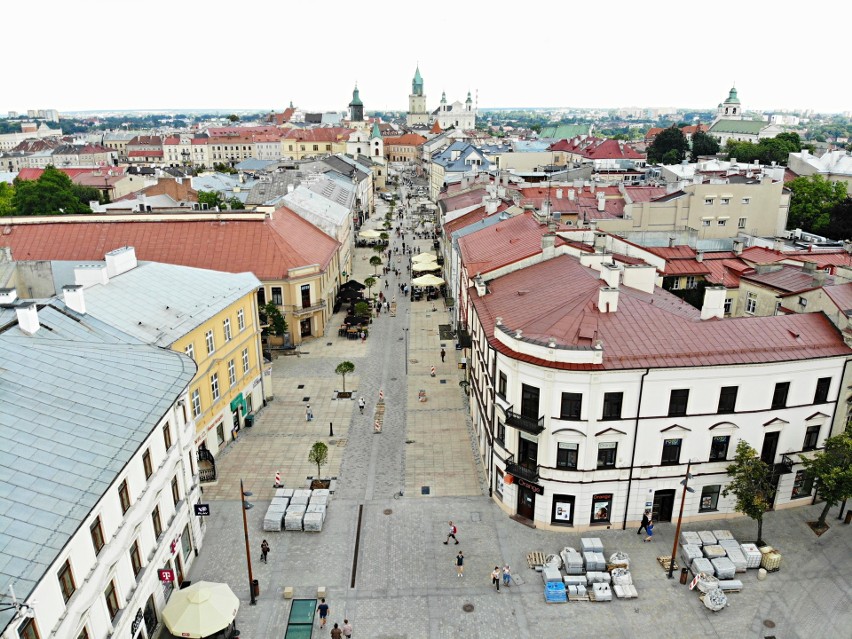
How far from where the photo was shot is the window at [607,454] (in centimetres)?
2962

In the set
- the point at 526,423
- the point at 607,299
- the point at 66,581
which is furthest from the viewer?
the point at 607,299

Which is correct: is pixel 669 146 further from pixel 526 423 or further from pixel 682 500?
pixel 526 423

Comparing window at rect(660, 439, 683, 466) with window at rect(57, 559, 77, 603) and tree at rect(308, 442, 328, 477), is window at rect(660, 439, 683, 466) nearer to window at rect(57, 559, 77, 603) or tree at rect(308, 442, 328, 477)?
tree at rect(308, 442, 328, 477)

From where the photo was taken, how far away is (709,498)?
31.6 metres

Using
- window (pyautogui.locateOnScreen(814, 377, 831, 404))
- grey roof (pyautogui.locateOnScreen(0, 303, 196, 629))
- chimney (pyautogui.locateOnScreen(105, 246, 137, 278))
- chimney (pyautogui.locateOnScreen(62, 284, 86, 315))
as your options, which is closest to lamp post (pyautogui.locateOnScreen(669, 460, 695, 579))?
window (pyautogui.locateOnScreen(814, 377, 831, 404))

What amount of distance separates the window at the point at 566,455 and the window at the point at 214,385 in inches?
808

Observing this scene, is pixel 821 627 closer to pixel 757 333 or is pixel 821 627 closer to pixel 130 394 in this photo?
Result: pixel 757 333

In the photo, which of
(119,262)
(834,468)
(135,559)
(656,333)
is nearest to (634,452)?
(656,333)

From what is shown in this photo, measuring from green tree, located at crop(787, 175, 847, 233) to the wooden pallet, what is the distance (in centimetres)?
7556

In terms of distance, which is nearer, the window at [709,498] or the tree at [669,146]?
the window at [709,498]

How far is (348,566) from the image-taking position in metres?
29.1

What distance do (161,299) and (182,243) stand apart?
2294 cm

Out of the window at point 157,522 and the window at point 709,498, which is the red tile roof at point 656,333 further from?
the window at point 157,522

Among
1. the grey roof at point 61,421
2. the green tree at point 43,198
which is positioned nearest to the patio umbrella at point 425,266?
the grey roof at point 61,421
